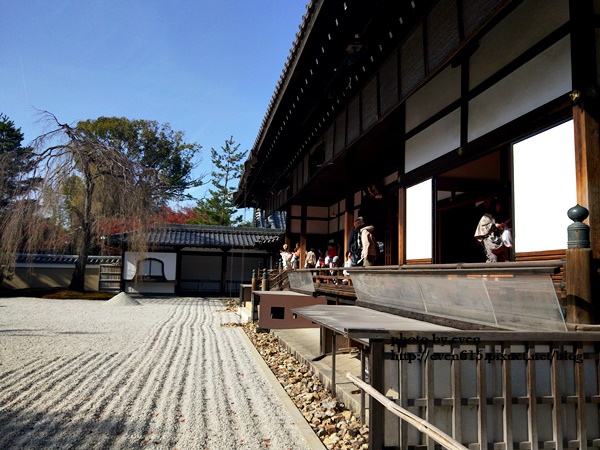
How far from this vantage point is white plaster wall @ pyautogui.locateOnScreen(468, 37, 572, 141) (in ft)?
12.7

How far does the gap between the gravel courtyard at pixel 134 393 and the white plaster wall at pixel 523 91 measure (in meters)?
3.78

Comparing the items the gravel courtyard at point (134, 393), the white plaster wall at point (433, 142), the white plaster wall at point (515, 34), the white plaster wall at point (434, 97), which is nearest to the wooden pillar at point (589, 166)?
the white plaster wall at point (515, 34)

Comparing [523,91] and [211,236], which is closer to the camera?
[523,91]

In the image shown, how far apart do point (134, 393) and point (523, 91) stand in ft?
17.6

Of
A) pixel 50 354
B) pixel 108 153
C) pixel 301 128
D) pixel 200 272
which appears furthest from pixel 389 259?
pixel 200 272

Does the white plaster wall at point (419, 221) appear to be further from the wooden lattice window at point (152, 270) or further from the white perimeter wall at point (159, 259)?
the wooden lattice window at point (152, 270)

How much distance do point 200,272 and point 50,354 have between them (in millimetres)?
18979

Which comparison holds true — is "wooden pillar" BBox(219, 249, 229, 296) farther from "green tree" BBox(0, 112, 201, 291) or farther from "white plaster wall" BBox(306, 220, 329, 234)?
"white plaster wall" BBox(306, 220, 329, 234)

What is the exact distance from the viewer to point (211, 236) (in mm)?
25469

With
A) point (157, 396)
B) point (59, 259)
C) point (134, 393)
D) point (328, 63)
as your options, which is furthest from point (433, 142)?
point (59, 259)

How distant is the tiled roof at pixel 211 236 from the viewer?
77.6 ft

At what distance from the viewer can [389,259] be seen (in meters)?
10.8

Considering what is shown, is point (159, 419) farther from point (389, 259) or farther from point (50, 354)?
point (389, 259)

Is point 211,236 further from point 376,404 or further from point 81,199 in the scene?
point 376,404
